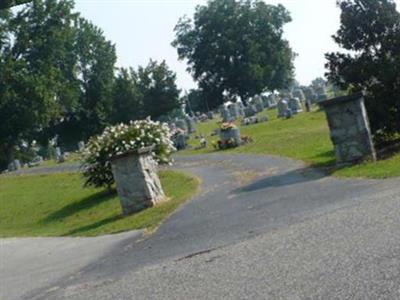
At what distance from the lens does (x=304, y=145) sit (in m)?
21.8

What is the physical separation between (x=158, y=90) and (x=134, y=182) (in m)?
48.2

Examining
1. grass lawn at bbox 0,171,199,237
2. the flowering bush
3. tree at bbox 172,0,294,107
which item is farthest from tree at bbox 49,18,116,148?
the flowering bush

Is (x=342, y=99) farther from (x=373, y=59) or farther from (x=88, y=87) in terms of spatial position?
(x=88, y=87)

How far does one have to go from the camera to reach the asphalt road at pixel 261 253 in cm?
615

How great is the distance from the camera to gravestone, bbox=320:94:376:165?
14.6m

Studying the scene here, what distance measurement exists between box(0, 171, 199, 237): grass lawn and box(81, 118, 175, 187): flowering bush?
0.66m

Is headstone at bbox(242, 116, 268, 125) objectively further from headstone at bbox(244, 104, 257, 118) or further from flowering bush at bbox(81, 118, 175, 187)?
flowering bush at bbox(81, 118, 175, 187)

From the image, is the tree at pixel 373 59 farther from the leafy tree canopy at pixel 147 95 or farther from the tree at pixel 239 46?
the tree at pixel 239 46

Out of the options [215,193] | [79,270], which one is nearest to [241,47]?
[215,193]

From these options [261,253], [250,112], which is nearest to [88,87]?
[250,112]

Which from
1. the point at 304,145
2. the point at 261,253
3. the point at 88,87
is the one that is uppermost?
the point at 88,87

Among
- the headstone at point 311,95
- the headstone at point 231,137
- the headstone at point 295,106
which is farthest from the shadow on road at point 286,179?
the headstone at point 311,95

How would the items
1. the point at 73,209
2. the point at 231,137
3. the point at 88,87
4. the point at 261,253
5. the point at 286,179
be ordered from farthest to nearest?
the point at 88,87 → the point at 231,137 → the point at 73,209 → the point at 286,179 → the point at 261,253

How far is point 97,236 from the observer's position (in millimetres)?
13188
